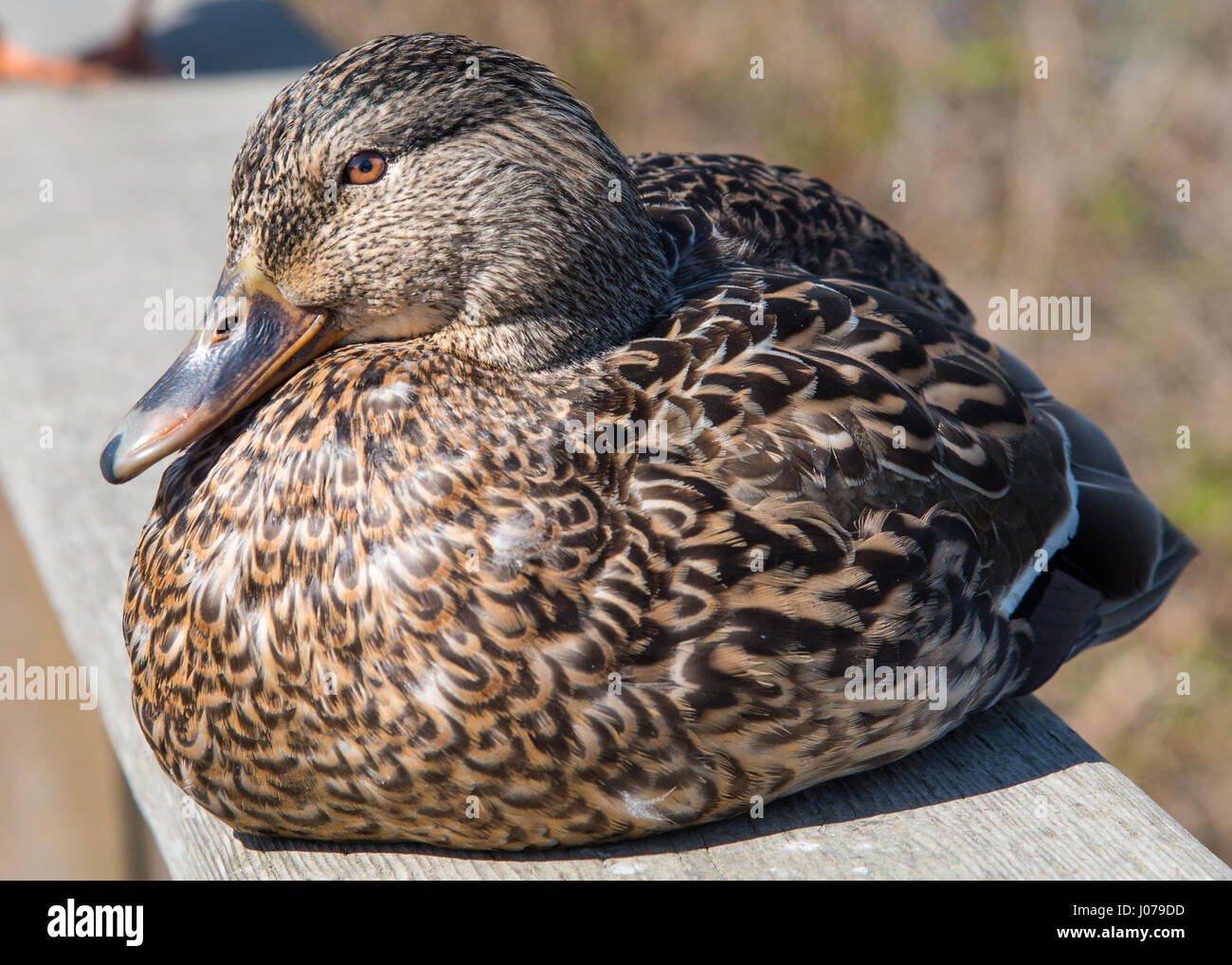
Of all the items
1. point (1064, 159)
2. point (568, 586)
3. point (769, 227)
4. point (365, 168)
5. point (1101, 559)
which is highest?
point (365, 168)

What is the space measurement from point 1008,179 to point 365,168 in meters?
4.12

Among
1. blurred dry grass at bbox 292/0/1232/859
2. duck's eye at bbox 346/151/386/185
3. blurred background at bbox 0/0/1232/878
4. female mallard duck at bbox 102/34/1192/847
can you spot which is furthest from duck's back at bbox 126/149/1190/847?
blurred dry grass at bbox 292/0/1232/859

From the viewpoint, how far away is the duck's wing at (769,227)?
2504mm

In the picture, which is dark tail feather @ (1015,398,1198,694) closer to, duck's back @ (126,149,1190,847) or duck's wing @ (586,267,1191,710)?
duck's wing @ (586,267,1191,710)

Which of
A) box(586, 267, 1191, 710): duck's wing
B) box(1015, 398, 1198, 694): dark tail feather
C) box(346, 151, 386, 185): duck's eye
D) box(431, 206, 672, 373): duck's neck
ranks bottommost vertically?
box(1015, 398, 1198, 694): dark tail feather

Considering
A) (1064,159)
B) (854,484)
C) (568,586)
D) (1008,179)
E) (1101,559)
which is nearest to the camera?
(568,586)

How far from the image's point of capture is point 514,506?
6.41ft

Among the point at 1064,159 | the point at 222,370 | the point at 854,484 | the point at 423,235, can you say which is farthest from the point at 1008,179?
the point at 222,370

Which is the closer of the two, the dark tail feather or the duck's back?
the duck's back

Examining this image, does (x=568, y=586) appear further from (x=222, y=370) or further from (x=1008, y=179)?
(x=1008, y=179)

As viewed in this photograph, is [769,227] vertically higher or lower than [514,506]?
higher

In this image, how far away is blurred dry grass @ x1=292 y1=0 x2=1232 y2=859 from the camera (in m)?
4.23

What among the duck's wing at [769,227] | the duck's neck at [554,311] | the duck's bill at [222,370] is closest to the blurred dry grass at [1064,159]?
the duck's wing at [769,227]

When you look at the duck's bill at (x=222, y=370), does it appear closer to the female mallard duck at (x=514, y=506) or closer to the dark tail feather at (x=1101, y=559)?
the female mallard duck at (x=514, y=506)
